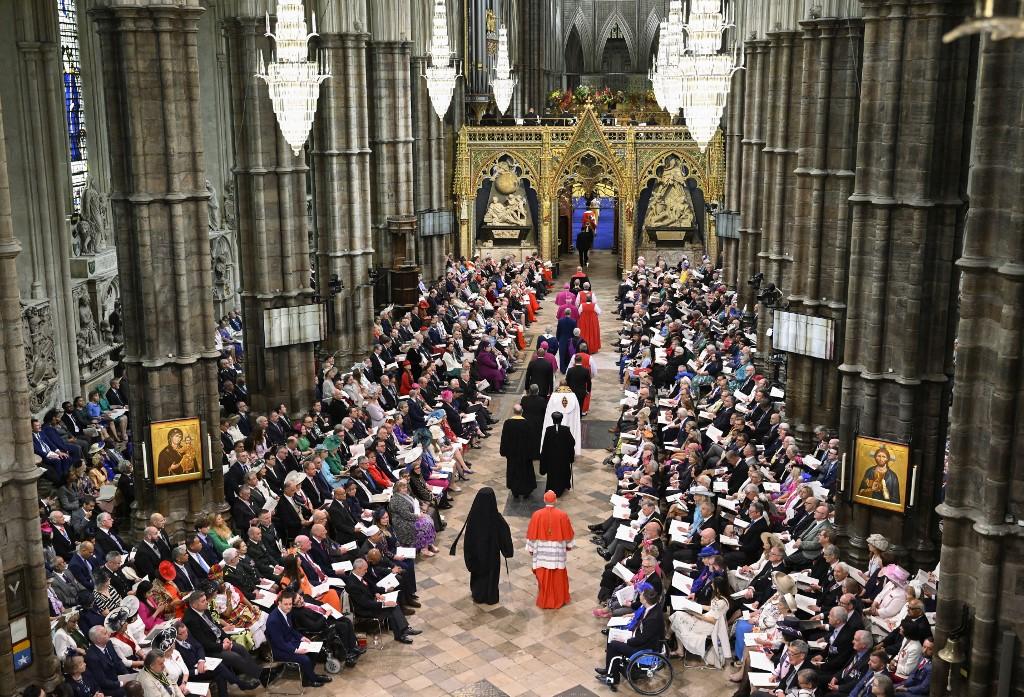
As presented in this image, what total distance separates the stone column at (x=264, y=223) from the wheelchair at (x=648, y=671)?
983 centimetres

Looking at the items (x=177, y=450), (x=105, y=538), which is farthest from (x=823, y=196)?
(x=105, y=538)

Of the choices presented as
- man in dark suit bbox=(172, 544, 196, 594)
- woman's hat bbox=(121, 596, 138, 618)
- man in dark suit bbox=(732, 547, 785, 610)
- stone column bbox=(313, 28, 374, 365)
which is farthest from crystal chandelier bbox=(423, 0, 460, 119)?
woman's hat bbox=(121, 596, 138, 618)

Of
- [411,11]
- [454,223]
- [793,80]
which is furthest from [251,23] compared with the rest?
[454,223]

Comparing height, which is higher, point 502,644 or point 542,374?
point 542,374

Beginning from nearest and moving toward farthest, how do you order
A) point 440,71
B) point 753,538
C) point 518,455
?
point 753,538, point 518,455, point 440,71

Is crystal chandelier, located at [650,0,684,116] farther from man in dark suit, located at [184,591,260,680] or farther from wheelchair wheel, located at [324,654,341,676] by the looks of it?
man in dark suit, located at [184,591,260,680]

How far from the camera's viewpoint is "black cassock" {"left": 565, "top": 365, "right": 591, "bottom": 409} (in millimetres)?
21625

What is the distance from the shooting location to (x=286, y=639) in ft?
40.0

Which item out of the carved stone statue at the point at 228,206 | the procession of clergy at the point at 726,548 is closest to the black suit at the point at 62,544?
the procession of clergy at the point at 726,548

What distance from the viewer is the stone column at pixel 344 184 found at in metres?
23.2

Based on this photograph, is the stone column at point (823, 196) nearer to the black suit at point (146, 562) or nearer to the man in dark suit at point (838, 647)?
the man in dark suit at point (838, 647)

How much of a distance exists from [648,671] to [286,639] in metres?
4.04

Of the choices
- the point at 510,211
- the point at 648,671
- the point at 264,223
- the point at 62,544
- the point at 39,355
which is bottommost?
the point at 648,671

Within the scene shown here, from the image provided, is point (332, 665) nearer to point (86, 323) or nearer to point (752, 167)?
point (86, 323)
